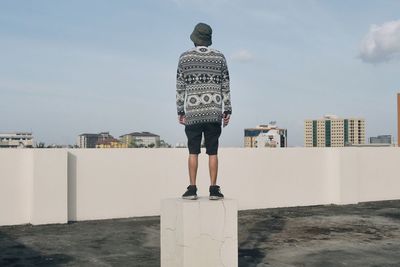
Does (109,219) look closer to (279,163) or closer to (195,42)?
(279,163)

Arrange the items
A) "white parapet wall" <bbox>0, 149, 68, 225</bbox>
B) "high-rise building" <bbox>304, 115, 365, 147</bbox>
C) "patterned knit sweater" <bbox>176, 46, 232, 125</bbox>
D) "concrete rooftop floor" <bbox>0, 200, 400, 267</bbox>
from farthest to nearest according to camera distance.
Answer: "high-rise building" <bbox>304, 115, 365, 147</bbox> → "white parapet wall" <bbox>0, 149, 68, 225</bbox> → "concrete rooftop floor" <bbox>0, 200, 400, 267</bbox> → "patterned knit sweater" <bbox>176, 46, 232, 125</bbox>

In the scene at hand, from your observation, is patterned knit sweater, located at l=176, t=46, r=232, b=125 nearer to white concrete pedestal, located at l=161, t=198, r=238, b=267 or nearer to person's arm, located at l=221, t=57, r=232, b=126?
person's arm, located at l=221, t=57, r=232, b=126

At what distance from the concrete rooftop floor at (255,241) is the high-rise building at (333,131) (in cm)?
9394

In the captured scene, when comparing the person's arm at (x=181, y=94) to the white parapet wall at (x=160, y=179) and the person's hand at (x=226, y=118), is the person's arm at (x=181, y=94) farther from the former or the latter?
the white parapet wall at (x=160, y=179)

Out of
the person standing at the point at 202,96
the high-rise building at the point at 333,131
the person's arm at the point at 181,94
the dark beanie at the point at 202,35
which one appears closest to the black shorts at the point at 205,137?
the person standing at the point at 202,96

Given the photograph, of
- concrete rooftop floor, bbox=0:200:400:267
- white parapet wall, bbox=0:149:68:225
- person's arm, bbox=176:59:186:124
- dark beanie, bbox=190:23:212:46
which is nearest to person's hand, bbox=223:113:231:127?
person's arm, bbox=176:59:186:124

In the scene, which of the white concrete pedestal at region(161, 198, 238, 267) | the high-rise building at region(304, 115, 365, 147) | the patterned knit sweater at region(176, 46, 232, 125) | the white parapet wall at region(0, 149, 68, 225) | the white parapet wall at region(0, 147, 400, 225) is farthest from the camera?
the high-rise building at region(304, 115, 365, 147)

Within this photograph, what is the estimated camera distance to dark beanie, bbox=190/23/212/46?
15.8ft

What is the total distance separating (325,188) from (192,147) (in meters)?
9.04

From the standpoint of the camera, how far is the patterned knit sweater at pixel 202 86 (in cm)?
467

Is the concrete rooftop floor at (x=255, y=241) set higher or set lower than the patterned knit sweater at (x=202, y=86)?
lower

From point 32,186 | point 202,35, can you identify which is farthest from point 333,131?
point 202,35

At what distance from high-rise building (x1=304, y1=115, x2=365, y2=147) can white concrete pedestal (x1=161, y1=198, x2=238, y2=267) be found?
3916 inches

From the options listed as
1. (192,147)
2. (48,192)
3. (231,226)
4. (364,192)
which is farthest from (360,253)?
(364,192)
